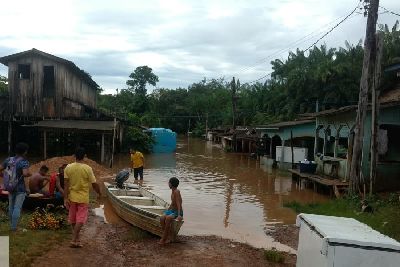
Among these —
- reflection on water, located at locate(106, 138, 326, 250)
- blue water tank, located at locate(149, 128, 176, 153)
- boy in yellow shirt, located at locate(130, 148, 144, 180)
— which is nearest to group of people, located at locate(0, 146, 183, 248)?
reflection on water, located at locate(106, 138, 326, 250)

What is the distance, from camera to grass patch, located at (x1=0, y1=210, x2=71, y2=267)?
7231 millimetres

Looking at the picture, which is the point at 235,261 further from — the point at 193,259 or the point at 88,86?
the point at 88,86

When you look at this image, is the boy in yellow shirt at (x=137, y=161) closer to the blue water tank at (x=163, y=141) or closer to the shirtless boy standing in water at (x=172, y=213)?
the shirtless boy standing in water at (x=172, y=213)

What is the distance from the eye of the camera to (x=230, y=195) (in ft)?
57.7

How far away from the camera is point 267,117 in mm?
48156

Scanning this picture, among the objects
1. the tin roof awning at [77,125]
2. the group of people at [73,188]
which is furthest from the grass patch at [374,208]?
the tin roof awning at [77,125]

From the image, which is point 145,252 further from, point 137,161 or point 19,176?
point 137,161

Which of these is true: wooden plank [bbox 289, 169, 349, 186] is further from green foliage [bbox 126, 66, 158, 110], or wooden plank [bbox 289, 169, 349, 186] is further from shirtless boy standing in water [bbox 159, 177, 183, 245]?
green foliage [bbox 126, 66, 158, 110]

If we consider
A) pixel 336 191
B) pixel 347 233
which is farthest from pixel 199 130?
pixel 347 233

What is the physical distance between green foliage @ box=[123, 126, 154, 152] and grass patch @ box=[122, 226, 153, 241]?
1036 inches

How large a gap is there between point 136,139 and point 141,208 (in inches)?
1051

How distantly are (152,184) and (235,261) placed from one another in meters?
11.7

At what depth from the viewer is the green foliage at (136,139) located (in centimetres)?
3681

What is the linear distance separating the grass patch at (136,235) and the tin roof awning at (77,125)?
1544 centimetres
